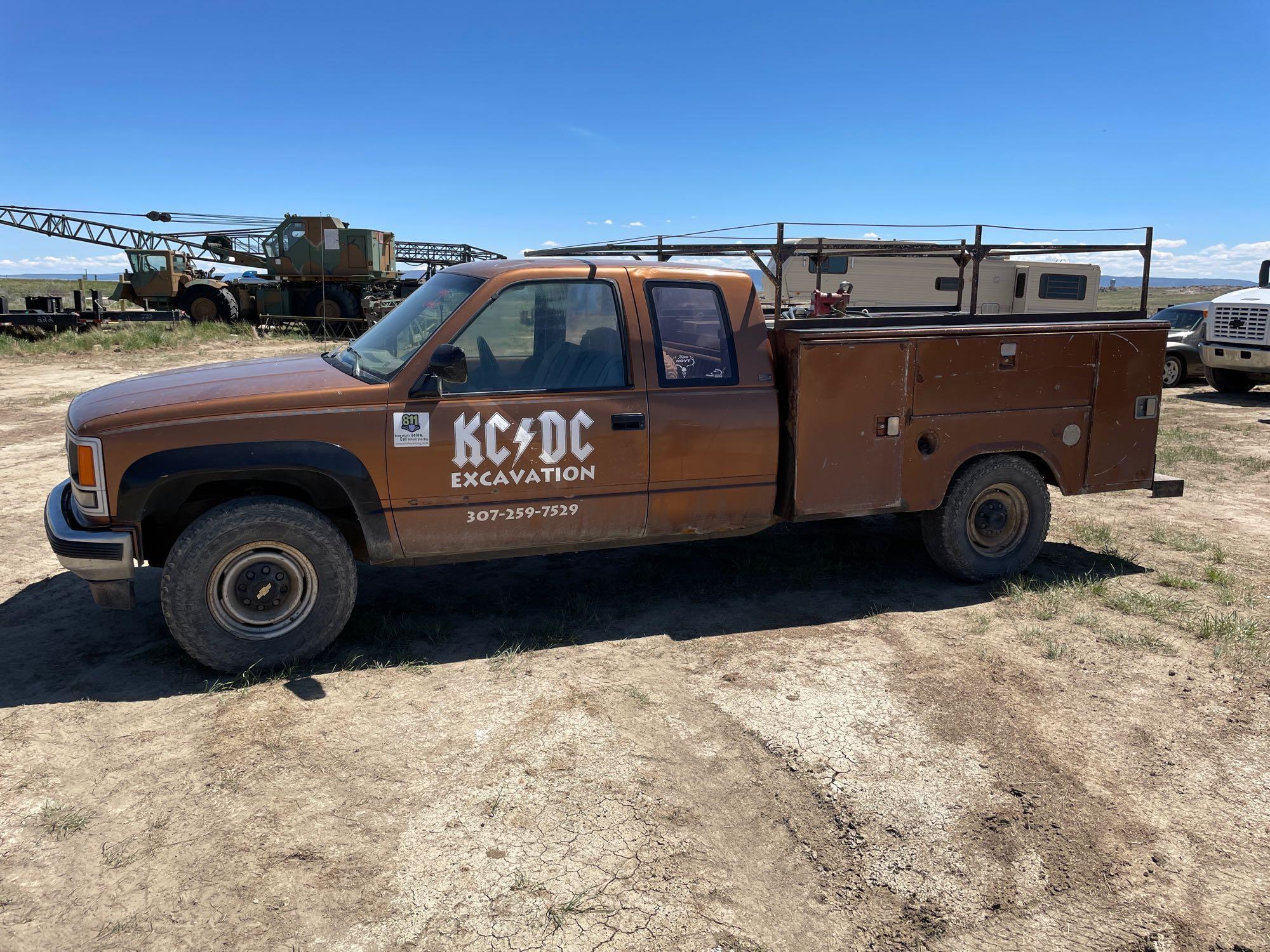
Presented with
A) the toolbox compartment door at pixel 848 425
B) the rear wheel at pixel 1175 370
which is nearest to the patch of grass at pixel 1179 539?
the toolbox compartment door at pixel 848 425

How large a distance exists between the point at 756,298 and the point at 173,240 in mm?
28771

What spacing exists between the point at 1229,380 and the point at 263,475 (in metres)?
17.1

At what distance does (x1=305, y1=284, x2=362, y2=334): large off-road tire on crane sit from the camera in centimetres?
2680

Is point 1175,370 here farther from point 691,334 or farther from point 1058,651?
point 691,334

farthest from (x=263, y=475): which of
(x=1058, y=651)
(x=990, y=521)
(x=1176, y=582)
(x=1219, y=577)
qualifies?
(x=1219, y=577)

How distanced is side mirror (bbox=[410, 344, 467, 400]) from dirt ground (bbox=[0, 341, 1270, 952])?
1.38 metres

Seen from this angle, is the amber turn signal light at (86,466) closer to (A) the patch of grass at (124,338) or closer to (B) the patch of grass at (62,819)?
(B) the patch of grass at (62,819)

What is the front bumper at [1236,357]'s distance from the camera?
1491 cm

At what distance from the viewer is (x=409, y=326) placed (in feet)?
16.6

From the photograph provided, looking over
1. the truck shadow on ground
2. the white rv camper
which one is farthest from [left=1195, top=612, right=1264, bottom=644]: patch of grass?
the white rv camper

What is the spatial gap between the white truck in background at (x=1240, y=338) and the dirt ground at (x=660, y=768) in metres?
10.9

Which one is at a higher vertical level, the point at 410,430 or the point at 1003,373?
the point at 1003,373

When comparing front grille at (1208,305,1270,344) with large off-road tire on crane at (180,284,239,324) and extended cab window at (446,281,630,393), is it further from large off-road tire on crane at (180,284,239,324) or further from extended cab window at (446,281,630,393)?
large off-road tire on crane at (180,284,239,324)

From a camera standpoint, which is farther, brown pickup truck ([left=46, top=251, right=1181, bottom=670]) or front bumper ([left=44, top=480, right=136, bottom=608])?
brown pickup truck ([left=46, top=251, right=1181, bottom=670])
